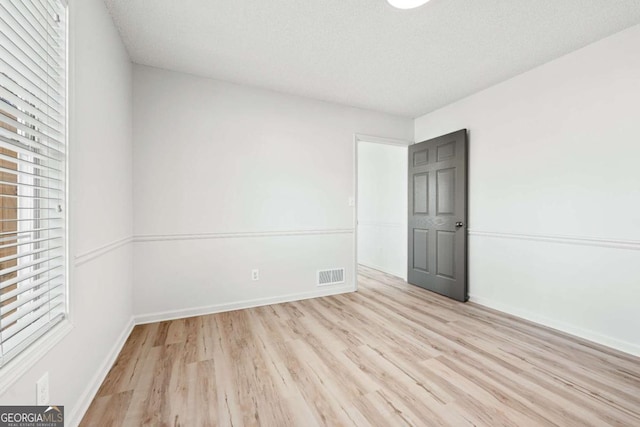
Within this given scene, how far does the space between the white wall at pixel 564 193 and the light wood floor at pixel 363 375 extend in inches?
12.0

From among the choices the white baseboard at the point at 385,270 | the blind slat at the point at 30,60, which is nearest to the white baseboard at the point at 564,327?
the white baseboard at the point at 385,270

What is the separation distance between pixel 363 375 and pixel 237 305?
5.56 ft

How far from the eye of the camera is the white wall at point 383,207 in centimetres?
442

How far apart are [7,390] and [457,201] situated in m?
3.74

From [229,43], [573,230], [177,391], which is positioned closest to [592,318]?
[573,230]

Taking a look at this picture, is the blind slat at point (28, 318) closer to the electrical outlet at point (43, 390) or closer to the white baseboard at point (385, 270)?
the electrical outlet at point (43, 390)

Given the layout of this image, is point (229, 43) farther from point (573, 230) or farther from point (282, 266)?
point (573, 230)

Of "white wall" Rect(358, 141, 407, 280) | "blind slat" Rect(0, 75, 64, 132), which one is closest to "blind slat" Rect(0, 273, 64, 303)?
"blind slat" Rect(0, 75, 64, 132)

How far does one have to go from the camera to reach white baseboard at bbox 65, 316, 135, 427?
1.37m

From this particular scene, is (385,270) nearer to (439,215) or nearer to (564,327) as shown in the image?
(439,215)

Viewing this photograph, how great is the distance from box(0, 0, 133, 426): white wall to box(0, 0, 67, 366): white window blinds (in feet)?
0.21

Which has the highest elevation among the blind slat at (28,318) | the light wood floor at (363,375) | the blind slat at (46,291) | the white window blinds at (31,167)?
the white window blinds at (31,167)

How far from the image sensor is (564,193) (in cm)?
250

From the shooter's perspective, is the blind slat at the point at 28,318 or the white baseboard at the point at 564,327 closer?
the blind slat at the point at 28,318
